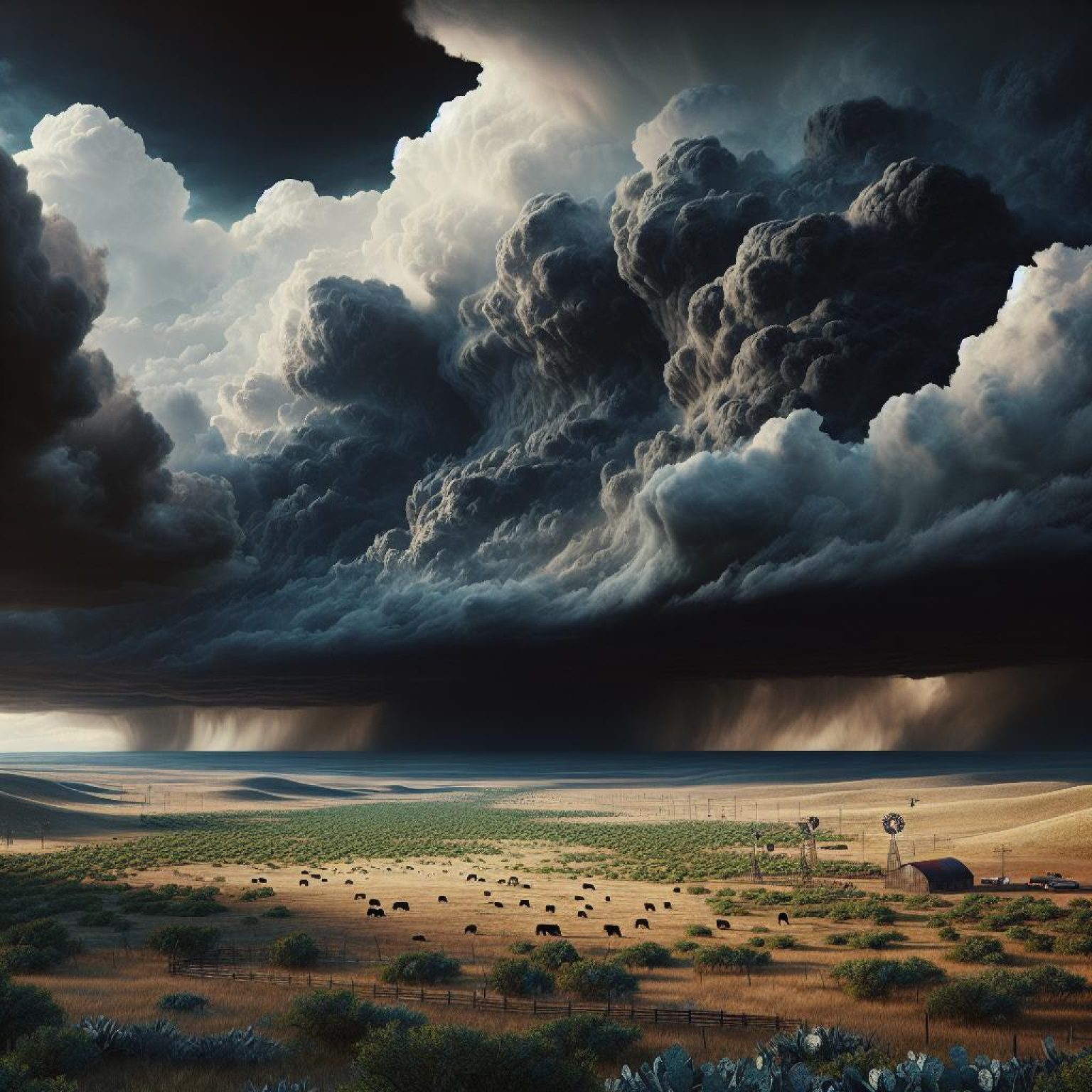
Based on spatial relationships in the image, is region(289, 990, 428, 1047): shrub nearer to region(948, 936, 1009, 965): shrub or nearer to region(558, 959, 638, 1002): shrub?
region(558, 959, 638, 1002): shrub

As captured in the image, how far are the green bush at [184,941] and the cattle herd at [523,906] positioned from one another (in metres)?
13.3

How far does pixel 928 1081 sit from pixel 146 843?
137657 mm

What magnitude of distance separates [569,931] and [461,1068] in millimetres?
46464

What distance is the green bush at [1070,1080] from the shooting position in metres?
21.0

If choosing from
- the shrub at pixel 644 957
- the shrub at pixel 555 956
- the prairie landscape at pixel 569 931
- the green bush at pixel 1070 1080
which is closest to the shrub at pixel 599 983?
the prairie landscape at pixel 569 931

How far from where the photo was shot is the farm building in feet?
278

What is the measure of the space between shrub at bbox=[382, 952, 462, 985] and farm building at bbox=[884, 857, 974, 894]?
5211 cm

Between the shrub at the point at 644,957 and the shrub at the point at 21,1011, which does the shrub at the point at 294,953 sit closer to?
the shrub at the point at 644,957

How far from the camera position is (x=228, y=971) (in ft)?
161

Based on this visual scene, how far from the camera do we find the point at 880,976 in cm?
4544

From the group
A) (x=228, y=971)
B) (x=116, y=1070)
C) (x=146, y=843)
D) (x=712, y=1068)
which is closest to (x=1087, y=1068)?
(x=712, y=1068)

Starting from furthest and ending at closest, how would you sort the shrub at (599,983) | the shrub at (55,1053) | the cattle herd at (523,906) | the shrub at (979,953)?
the cattle herd at (523,906) → the shrub at (979,953) → the shrub at (599,983) → the shrub at (55,1053)

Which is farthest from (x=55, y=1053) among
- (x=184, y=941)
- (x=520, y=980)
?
(x=184, y=941)

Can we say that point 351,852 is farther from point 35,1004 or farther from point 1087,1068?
point 1087,1068
